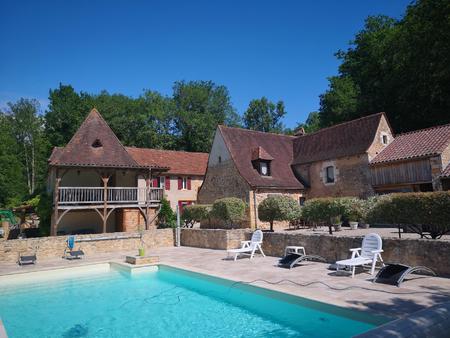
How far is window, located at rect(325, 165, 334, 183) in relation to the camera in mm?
23922

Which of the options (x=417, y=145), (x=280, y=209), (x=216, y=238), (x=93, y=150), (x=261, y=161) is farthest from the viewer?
(x=261, y=161)

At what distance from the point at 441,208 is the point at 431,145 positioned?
1134 cm

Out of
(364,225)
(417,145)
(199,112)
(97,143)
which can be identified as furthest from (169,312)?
(199,112)

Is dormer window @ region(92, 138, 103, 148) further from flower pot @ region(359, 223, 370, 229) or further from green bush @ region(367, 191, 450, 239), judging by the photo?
flower pot @ region(359, 223, 370, 229)

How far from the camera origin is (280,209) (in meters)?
16.0

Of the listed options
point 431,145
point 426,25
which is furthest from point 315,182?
point 426,25

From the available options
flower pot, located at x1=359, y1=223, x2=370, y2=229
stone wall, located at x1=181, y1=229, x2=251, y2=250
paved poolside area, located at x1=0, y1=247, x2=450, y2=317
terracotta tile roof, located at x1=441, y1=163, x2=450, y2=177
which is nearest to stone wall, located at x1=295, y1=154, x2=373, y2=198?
flower pot, located at x1=359, y1=223, x2=370, y2=229

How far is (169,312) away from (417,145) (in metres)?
18.9

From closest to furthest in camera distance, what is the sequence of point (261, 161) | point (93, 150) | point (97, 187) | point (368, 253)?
point (368, 253), point (97, 187), point (93, 150), point (261, 161)

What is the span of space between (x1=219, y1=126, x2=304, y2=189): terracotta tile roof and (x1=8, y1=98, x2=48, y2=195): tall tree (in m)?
31.9

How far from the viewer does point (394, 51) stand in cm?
2975

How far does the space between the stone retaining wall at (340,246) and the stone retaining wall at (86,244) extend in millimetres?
3333

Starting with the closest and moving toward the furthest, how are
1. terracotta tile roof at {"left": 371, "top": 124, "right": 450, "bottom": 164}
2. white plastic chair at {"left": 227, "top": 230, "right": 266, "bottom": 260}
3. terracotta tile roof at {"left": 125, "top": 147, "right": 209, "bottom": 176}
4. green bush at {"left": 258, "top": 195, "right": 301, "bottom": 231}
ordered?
1. white plastic chair at {"left": 227, "top": 230, "right": 266, "bottom": 260}
2. green bush at {"left": 258, "top": 195, "right": 301, "bottom": 231}
3. terracotta tile roof at {"left": 371, "top": 124, "right": 450, "bottom": 164}
4. terracotta tile roof at {"left": 125, "top": 147, "right": 209, "bottom": 176}

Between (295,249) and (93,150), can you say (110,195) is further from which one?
(295,249)
